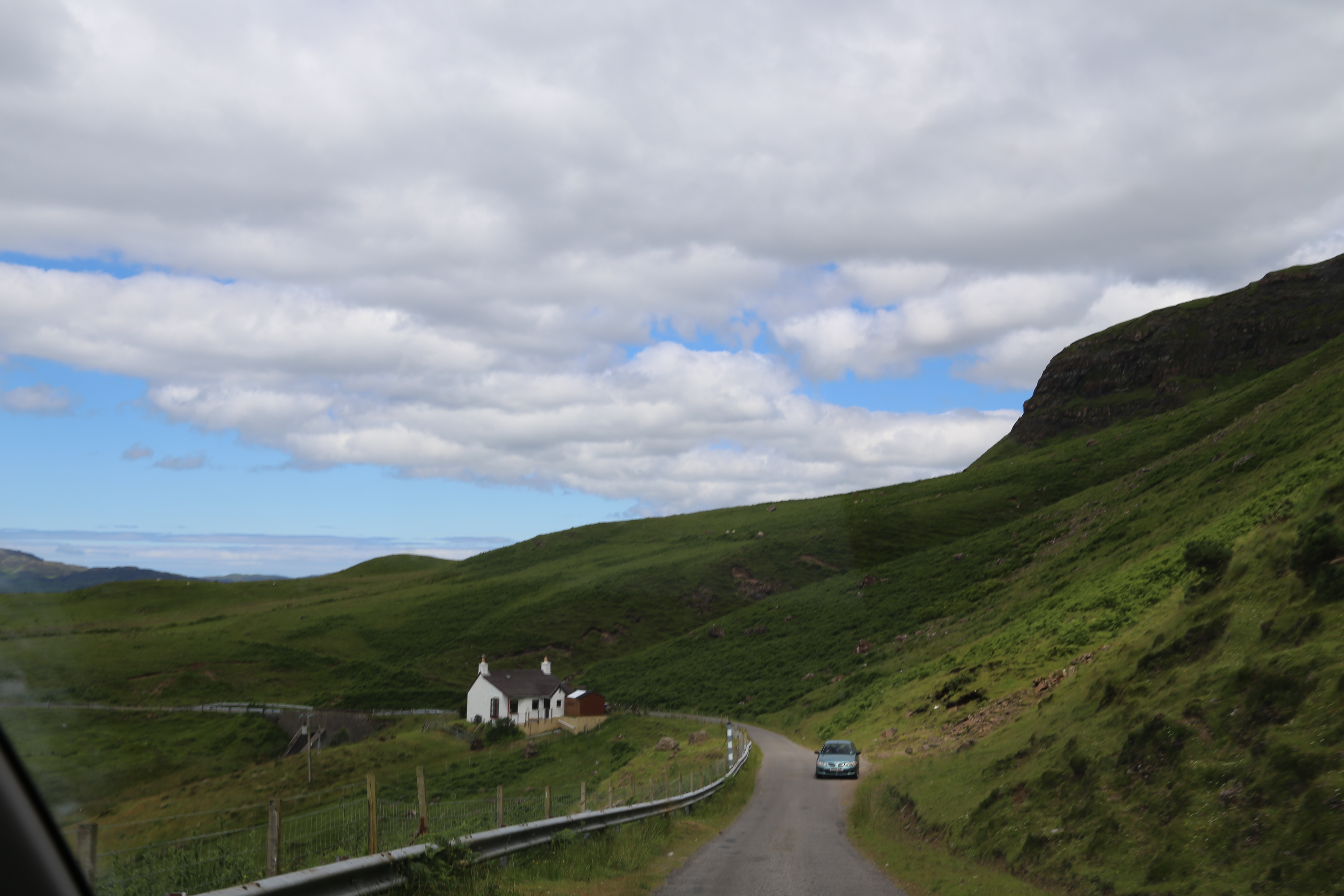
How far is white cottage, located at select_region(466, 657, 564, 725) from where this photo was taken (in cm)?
8850

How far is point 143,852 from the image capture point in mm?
8664

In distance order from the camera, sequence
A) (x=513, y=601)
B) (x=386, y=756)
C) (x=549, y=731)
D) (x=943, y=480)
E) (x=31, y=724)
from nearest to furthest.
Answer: (x=31, y=724) → (x=386, y=756) → (x=549, y=731) → (x=513, y=601) → (x=943, y=480)

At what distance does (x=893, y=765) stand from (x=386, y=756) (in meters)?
46.3

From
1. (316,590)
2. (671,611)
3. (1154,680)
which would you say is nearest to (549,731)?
(671,611)

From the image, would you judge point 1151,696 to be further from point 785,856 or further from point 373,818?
point 373,818

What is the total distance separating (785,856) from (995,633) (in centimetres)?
4366

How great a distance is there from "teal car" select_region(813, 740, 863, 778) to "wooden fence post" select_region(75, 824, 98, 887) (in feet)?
105

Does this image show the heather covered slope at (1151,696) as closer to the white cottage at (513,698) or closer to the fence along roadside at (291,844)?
the fence along roadside at (291,844)

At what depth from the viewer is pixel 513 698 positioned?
89.1 meters

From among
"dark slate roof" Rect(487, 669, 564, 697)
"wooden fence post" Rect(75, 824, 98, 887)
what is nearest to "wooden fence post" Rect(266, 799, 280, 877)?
"wooden fence post" Rect(75, 824, 98, 887)

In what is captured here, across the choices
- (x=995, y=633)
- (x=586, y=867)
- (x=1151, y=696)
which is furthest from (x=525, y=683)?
(x=586, y=867)

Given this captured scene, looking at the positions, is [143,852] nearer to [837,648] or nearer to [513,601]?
[837,648]

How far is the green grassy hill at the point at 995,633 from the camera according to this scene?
13.4m

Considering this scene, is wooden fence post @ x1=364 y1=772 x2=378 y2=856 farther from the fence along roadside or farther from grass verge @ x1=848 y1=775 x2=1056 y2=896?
grass verge @ x1=848 y1=775 x2=1056 y2=896
